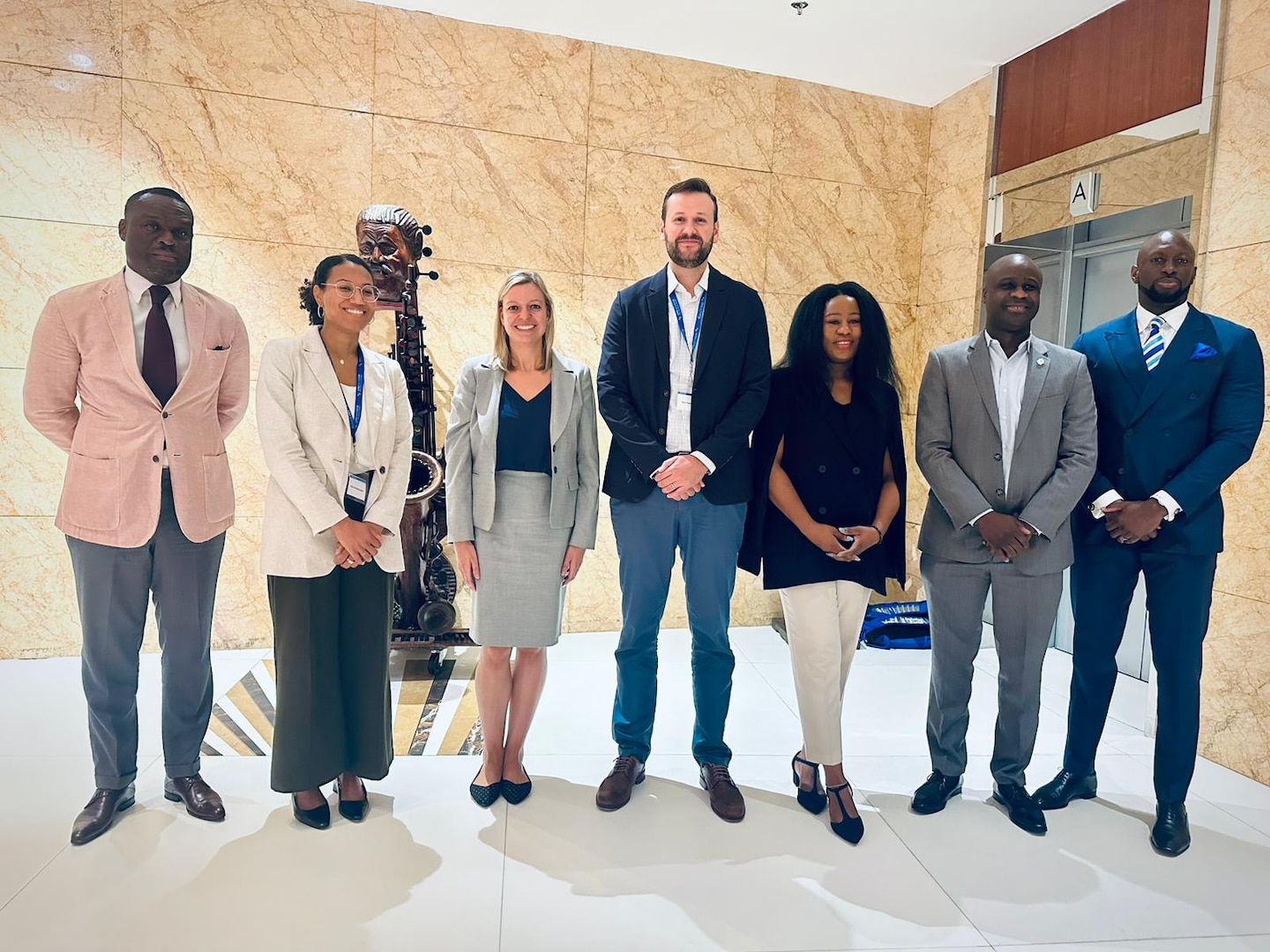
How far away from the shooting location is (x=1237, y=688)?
3.16 meters

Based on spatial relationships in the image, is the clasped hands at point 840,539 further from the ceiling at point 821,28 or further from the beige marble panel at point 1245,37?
the ceiling at point 821,28

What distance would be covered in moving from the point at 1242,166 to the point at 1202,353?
1178 millimetres

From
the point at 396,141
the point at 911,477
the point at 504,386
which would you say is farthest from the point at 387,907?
the point at 911,477

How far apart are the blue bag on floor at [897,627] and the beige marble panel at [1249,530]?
1.70 metres

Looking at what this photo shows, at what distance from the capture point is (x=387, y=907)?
209 centimetres

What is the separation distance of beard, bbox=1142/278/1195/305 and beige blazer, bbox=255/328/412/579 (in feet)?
8.38

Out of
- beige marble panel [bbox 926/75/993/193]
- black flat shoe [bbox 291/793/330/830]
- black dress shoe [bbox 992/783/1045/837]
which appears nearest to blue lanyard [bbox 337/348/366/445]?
black flat shoe [bbox 291/793/330/830]

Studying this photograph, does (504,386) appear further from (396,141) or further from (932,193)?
(932,193)

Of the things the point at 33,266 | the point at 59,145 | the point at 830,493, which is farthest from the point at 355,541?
the point at 59,145

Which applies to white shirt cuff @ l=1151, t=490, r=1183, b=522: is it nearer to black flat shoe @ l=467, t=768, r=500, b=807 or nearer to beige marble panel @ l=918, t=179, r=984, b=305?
black flat shoe @ l=467, t=768, r=500, b=807

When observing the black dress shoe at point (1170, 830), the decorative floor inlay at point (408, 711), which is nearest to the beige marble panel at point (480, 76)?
the decorative floor inlay at point (408, 711)

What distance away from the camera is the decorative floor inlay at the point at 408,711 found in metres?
3.09

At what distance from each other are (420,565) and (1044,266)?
3842 mm

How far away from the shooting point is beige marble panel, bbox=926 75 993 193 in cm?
463
